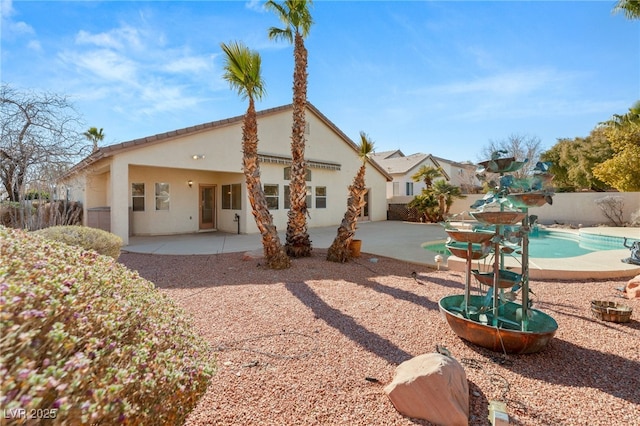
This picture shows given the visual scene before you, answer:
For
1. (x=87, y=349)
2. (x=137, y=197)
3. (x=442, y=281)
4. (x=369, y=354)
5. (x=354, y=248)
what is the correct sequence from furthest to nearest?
(x=137, y=197)
(x=354, y=248)
(x=442, y=281)
(x=369, y=354)
(x=87, y=349)

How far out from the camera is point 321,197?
734 inches

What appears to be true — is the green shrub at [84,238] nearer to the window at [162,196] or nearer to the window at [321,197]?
the window at [162,196]

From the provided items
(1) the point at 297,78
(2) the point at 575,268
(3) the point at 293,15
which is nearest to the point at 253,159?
(1) the point at 297,78

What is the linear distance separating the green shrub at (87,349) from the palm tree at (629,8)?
703 inches

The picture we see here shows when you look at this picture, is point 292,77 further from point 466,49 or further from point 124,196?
point 124,196

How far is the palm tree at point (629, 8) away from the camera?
1122cm

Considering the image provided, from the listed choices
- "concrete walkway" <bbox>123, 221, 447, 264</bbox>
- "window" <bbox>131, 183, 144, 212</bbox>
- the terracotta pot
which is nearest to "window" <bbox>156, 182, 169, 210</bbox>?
"window" <bbox>131, 183, 144, 212</bbox>

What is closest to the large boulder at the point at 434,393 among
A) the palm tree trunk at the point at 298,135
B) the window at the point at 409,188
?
the palm tree trunk at the point at 298,135

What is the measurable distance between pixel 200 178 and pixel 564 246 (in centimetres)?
1786

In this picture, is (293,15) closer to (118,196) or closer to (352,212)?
(352,212)

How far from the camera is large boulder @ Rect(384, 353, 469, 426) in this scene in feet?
8.19

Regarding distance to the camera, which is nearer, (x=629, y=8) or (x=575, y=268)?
(x=575, y=268)

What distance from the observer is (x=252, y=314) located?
4934 mm

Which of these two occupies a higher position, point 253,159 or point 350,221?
point 253,159
